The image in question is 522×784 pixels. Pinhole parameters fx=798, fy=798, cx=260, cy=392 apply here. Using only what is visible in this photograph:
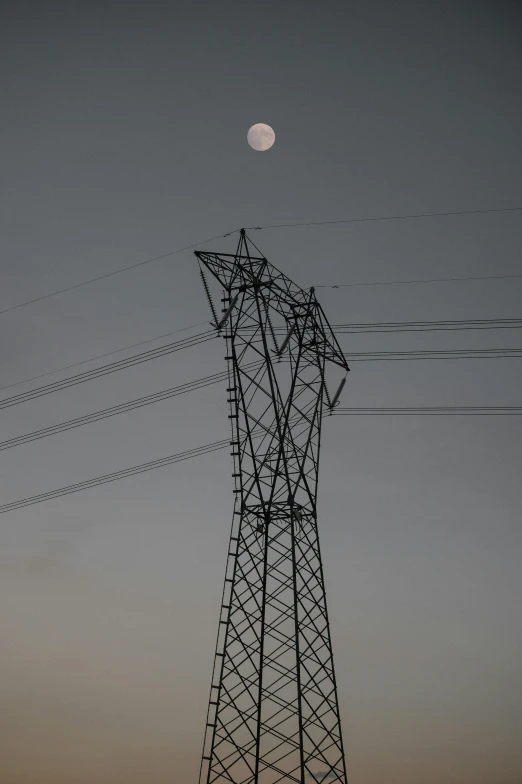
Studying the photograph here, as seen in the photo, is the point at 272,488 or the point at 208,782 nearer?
the point at 208,782

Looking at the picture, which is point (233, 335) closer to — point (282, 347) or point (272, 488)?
point (282, 347)

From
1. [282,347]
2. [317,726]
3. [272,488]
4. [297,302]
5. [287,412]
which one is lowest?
[317,726]

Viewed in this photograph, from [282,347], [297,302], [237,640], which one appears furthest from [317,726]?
[297,302]

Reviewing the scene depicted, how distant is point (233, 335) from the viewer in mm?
29188

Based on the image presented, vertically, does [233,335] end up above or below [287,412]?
above

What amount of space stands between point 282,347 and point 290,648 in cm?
1063

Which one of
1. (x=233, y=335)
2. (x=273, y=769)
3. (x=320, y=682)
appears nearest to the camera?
(x=273, y=769)

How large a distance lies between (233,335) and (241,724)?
1317 centimetres

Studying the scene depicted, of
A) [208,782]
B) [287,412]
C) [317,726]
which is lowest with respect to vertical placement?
[208,782]

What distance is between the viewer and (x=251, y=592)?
88.1ft

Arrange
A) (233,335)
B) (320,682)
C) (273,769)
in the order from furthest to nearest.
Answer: (233,335) → (320,682) → (273,769)

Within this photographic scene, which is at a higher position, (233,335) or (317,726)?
(233,335)

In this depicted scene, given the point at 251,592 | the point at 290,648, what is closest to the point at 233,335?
the point at 251,592

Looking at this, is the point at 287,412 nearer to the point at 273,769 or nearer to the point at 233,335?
the point at 233,335
